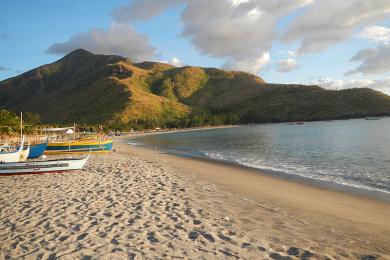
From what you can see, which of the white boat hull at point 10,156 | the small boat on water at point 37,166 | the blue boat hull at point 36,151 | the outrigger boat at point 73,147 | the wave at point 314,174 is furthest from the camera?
the outrigger boat at point 73,147

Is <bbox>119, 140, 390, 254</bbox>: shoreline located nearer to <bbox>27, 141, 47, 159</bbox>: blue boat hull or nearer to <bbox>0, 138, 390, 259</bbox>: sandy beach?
<bbox>0, 138, 390, 259</bbox>: sandy beach

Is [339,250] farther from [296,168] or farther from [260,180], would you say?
[296,168]

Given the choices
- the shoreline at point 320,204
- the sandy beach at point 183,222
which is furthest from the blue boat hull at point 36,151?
the shoreline at point 320,204

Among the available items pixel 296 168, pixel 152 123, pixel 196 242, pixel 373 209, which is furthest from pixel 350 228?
pixel 152 123

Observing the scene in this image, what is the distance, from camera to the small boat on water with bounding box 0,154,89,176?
18781 mm

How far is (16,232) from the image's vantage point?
348 inches

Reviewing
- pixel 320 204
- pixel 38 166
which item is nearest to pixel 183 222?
pixel 320 204

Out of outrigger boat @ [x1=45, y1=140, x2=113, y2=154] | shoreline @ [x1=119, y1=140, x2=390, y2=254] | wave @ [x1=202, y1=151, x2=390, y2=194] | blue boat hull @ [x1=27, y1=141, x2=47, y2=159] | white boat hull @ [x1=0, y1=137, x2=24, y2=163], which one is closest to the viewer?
shoreline @ [x1=119, y1=140, x2=390, y2=254]

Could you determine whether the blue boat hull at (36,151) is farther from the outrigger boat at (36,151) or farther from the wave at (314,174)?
the wave at (314,174)

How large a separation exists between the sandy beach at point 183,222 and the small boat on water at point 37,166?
2.32m

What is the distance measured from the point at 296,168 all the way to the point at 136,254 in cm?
1929

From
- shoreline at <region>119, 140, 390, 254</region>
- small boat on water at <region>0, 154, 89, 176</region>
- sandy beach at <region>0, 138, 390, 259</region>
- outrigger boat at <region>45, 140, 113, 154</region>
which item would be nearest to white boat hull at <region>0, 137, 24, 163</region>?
small boat on water at <region>0, 154, 89, 176</region>

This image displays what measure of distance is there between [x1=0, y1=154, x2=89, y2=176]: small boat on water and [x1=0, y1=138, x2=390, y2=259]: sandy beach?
2.32m

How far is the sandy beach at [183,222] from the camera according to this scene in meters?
7.59
